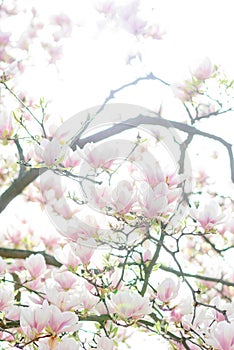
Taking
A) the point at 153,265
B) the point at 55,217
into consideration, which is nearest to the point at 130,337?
the point at 55,217

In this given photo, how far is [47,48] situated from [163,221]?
1997 millimetres

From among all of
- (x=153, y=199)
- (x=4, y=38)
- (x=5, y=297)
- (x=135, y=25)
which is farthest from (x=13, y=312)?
(x=4, y=38)

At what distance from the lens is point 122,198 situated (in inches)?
53.3

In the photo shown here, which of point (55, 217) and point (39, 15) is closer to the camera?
point (55, 217)

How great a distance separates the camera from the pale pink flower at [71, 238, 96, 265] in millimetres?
1449

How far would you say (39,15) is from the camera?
11.0 ft

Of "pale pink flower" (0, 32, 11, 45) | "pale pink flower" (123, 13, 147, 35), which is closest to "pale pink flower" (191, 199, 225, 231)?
"pale pink flower" (123, 13, 147, 35)

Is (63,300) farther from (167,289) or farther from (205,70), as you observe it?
(205,70)

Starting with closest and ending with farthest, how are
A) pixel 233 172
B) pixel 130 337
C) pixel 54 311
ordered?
pixel 54 311, pixel 233 172, pixel 130 337

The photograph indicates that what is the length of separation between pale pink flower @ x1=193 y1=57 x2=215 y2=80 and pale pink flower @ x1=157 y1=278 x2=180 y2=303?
0.69 meters

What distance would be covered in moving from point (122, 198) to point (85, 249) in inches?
7.6

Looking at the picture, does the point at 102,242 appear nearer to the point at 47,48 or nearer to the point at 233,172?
the point at 233,172

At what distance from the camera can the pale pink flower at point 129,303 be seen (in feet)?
4.14

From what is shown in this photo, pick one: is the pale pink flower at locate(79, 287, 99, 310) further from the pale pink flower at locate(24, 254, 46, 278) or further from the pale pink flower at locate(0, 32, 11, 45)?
the pale pink flower at locate(0, 32, 11, 45)
